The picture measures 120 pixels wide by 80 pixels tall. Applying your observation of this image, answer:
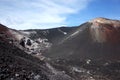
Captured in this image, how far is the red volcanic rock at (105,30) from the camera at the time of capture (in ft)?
186

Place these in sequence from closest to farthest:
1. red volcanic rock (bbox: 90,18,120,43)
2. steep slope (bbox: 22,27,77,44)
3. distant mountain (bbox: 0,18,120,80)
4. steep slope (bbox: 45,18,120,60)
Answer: distant mountain (bbox: 0,18,120,80), steep slope (bbox: 45,18,120,60), red volcanic rock (bbox: 90,18,120,43), steep slope (bbox: 22,27,77,44)

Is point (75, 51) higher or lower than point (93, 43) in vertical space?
lower

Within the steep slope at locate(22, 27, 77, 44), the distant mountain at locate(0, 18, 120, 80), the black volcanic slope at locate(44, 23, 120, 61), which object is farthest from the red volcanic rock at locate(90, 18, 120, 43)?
the steep slope at locate(22, 27, 77, 44)

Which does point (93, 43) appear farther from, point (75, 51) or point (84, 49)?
point (75, 51)

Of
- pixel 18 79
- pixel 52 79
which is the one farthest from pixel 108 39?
pixel 18 79

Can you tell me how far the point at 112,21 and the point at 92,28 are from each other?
5.81m

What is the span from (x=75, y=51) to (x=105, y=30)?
977 cm

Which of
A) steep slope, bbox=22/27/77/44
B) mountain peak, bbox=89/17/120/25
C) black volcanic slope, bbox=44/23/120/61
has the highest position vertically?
mountain peak, bbox=89/17/120/25

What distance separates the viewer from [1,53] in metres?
26.2

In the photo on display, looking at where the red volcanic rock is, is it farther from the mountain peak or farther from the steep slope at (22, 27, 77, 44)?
the steep slope at (22, 27, 77, 44)

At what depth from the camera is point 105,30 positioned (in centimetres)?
5912

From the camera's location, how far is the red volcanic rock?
56638 mm

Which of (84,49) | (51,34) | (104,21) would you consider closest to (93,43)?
(84,49)

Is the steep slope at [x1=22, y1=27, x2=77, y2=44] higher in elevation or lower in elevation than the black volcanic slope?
higher
